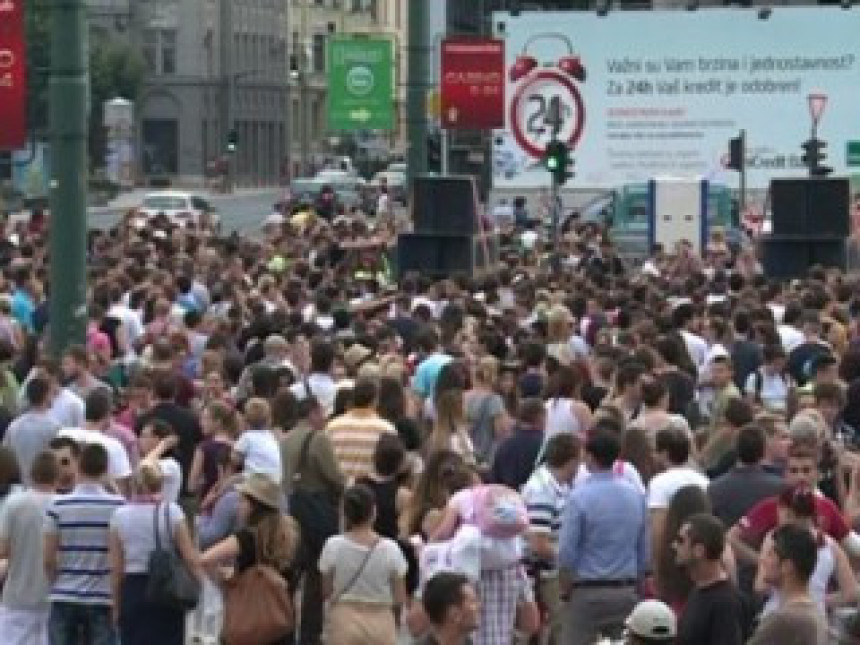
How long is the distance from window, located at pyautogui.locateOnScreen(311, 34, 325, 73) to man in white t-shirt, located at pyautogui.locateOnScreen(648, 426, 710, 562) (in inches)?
4452

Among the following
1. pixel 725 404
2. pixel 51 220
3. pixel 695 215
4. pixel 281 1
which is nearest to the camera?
pixel 725 404

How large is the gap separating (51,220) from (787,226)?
18.2 m

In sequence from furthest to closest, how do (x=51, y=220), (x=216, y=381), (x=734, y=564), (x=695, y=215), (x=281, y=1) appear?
(x=281, y=1) < (x=695, y=215) < (x=51, y=220) < (x=216, y=381) < (x=734, y=564)

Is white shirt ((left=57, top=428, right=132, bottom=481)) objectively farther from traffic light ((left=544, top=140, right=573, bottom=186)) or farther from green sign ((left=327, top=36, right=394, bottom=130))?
green sign ((left=327, top=36, right=394, bottom=130))

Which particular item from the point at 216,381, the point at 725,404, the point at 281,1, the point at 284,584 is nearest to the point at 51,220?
the point at 216,381

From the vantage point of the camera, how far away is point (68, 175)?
62.3 ft

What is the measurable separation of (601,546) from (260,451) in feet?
8.31

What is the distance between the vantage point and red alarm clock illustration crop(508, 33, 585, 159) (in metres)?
58.5

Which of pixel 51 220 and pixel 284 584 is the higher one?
pixel 51 220

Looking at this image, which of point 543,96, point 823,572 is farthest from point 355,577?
point 543,96

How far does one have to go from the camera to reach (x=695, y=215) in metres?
47.3

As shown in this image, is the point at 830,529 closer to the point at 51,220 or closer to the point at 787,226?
the point at 51,220

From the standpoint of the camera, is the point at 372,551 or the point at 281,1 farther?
the point at 281,1

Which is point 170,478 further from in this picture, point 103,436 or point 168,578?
A: point 168,578
